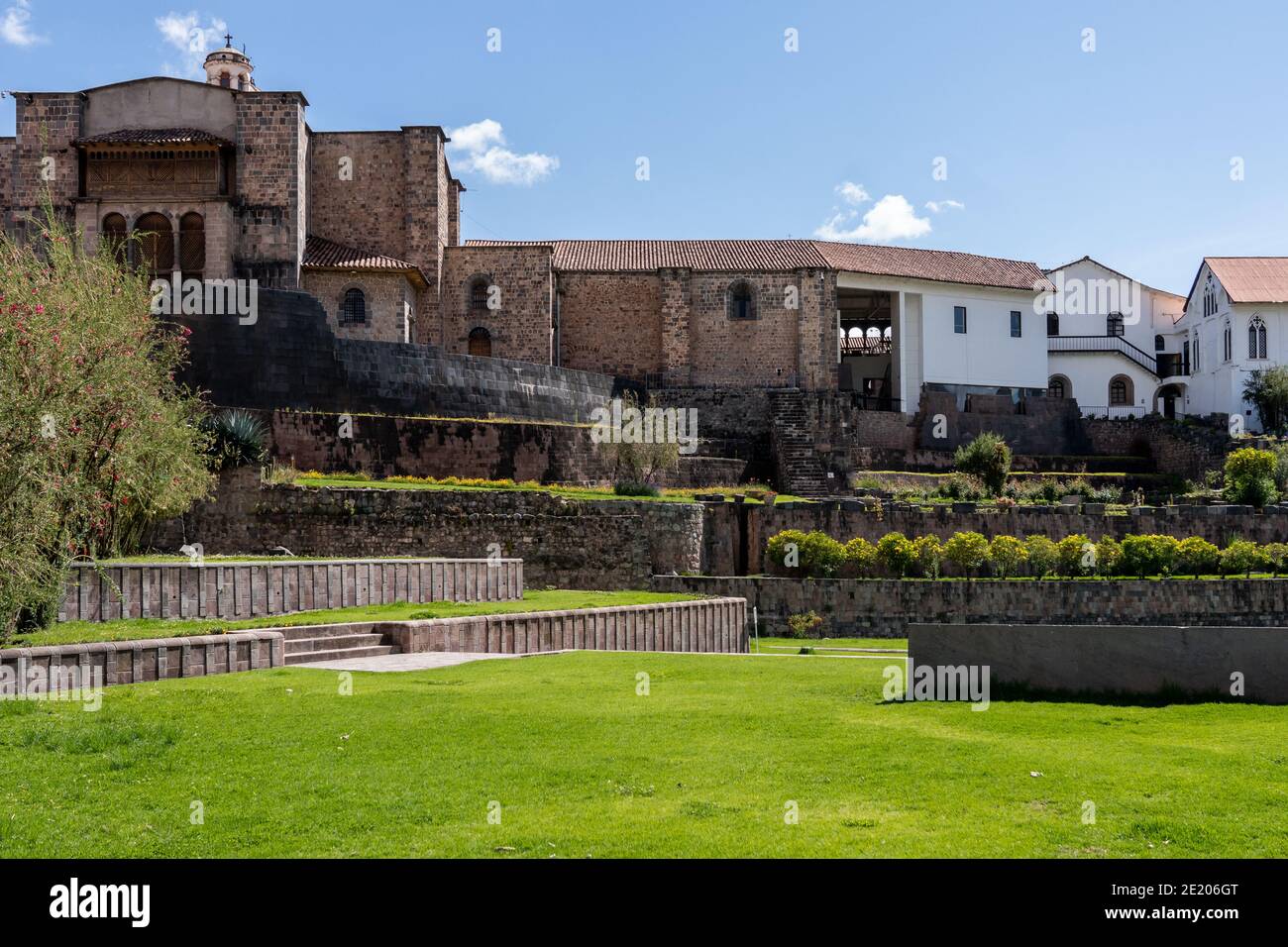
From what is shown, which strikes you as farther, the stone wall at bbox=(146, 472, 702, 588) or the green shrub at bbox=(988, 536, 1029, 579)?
the green shrub at bbox=(988, 536, 1029, 579)

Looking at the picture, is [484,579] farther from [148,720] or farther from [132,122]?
[132,122]

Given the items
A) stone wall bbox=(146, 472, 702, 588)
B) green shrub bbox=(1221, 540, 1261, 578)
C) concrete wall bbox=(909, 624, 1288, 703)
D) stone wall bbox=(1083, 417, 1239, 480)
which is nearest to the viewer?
concrete wall bbox=(909, 624, 1288, 703)

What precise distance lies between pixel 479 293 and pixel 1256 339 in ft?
99.6

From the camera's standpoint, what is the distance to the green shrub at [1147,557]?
27.1 metres

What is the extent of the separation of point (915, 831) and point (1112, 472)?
39.1m

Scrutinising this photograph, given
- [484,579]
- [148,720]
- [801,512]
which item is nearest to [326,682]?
[148,720]

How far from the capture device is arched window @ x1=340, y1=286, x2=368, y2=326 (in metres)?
38.9

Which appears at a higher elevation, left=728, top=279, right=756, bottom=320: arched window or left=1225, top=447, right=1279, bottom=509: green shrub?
left=728, top=279, right=756, bottom=320: arched window

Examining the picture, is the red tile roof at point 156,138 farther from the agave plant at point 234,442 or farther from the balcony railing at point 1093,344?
the balcony railing at point 1093,344

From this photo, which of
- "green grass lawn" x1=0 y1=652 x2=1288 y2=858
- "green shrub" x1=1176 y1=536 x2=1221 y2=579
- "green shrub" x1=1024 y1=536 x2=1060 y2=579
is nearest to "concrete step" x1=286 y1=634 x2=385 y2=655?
"green grass lawn" x1=0 y1=652 x2=1288 y2=858

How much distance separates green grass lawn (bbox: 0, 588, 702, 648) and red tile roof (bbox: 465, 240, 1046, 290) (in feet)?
74.9

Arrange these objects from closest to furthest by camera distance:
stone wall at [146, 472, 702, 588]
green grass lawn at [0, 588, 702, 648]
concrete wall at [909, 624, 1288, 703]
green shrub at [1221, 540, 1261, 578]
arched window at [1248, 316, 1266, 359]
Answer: concrete wall at [909, 624, 1288, 703]
green grass lawn at [0, 588, 702, 648]
stone wall at [146, 472, 702, 588]
green shrub at [1221, 540, 1261, 578]
arched window at [1248, 316, 1266, 359]

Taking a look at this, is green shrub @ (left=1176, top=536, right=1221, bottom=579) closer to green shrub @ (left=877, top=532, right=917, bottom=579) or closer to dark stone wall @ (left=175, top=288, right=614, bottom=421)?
green shrub @ (left=877, top=532, right=917, bottom=579)

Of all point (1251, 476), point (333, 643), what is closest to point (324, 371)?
point (333, 643)
